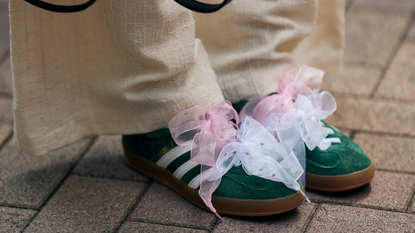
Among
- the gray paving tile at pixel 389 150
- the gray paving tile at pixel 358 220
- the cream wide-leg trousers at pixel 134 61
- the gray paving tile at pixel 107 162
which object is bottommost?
the gray paving tile at pixel 389 150

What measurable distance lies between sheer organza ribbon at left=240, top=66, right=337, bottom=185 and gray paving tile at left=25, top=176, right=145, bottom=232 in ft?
0.97

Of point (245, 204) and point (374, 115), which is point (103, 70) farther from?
point (374, 115)

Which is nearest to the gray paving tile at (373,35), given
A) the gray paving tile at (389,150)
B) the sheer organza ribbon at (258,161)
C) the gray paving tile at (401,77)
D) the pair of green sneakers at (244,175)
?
the gray paving tile at (401,77)

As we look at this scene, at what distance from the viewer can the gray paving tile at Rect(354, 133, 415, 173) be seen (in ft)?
3.29

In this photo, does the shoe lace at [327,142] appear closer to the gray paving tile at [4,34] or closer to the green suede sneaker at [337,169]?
the green suede sneaker at [337,169]

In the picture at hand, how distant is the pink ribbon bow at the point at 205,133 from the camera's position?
33.1 inches

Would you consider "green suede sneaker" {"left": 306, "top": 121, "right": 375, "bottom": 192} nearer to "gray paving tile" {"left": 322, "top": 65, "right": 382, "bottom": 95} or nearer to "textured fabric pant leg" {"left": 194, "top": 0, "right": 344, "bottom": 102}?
"textured fabric pant leg" {"left": 194, "top": 0, "right": 344, "bottom": 102}

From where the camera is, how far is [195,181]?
0.86 meters

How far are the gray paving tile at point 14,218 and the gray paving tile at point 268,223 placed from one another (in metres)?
0.37

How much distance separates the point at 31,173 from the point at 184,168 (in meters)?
0.37

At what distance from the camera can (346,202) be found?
2.90ft

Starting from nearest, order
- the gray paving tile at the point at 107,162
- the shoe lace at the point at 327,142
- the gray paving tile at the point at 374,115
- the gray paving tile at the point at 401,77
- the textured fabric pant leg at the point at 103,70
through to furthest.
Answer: the textured fabric pant leg at the point at 103,70 → the shoe lace at the point at 327,142 → the gray paving tile at the point at 107,162 → the gray paving tile at the point at 374,115 → the gray paving tile at the point at 401,77

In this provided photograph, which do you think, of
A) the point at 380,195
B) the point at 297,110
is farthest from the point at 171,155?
the point at 380,195

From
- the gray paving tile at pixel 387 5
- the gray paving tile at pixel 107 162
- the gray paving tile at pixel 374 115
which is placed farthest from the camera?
the gray paving tile at pixel 387 5
